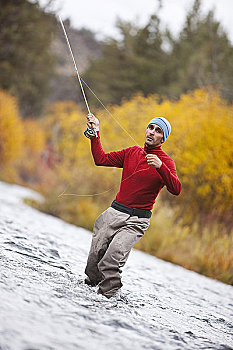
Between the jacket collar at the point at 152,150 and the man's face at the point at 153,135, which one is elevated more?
the man's face at the point at 153,135

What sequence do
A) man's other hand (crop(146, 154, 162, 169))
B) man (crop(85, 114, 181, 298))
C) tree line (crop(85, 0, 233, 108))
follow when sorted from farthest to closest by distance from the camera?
tree line (crop(85, 0, 233, 108))
man (crop(85, 114, 181, 298))
man's other hand (crop(146, 154, 162, 169))

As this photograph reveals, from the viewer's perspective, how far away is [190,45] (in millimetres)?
28406

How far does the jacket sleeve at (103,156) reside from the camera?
379 centimetres

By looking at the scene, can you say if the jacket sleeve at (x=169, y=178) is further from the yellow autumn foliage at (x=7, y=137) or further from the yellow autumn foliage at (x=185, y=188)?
the yellow autumn foliage at (x=7, y=137)

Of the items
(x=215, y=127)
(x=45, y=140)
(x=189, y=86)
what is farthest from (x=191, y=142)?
(x=45, y=140)

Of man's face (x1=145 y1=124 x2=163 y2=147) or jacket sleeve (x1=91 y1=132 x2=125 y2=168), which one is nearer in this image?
man's face (x1=145 y1=124 x2=163 y2=147)

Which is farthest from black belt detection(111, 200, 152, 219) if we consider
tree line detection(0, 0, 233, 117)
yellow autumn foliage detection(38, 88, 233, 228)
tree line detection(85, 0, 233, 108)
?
tree line detection(0, 0, 233, 117)

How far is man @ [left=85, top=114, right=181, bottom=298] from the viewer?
3484 mm

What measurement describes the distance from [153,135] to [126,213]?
700 millimetres

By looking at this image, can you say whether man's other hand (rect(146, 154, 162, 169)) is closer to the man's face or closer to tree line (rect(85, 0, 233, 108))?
the man's face

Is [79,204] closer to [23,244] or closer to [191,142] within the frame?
[191,142]

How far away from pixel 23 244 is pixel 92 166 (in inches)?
288

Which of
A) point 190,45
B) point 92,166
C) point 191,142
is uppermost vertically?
point 190,45

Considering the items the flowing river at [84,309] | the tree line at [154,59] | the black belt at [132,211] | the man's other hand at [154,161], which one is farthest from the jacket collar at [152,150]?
the tree line at [154,59]
